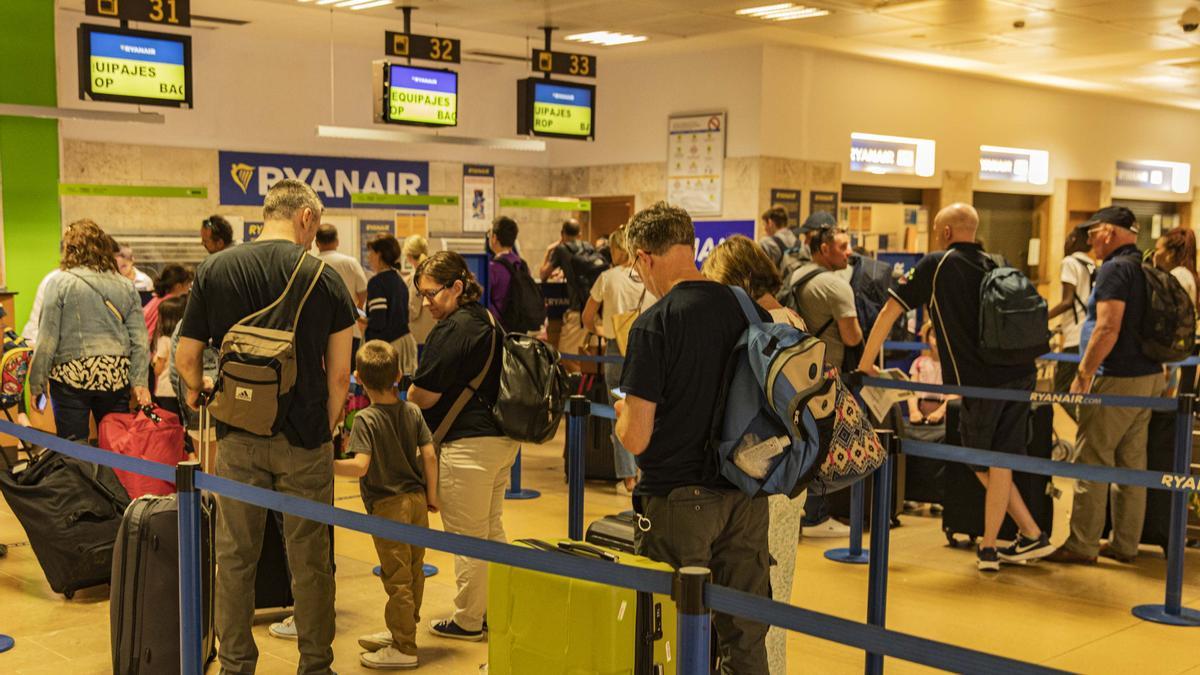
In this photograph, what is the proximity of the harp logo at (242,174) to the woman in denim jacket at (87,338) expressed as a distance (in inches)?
261

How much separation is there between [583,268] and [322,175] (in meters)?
4.60

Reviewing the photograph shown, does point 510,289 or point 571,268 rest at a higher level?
point 571,268

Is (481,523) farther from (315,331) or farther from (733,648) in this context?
(733,648)

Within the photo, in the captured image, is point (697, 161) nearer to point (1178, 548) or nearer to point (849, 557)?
point (849, 557)

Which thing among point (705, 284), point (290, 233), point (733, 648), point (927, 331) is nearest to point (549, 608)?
point (733, 648)

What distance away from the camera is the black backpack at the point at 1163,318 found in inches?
246

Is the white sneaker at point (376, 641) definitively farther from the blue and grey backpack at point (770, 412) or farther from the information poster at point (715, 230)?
the information poster at point (715, 230)

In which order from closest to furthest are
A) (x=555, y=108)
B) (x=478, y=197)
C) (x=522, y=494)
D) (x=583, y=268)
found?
(x=522, y=494)
(x=583, y=268)
(x=555, y=108)
(x=478, y=197)

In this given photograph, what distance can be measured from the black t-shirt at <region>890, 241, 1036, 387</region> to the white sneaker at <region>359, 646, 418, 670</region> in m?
2.85

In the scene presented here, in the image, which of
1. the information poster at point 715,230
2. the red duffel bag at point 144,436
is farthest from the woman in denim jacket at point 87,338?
the information poster at point 715,230

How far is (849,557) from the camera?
20.9ft

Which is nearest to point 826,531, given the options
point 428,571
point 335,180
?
point 428,571

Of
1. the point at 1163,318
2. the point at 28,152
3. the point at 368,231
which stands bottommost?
the point at 1163,318

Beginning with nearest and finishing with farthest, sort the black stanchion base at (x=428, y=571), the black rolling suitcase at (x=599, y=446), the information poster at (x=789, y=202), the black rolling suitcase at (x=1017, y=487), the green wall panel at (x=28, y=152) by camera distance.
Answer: the black stanchion base at (x=428, y=571) → the black rolling suitcase at (x=1017, y=487) → the black rolling suitcase at (x=599, y=446) → the green wall panel at (x=28, y=152) → the information poster at (x=789, y=202)
